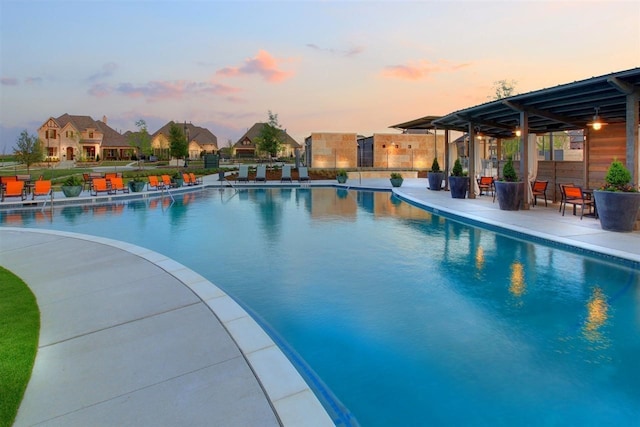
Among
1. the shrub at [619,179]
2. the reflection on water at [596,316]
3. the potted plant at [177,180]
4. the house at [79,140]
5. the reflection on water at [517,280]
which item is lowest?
the reflection on water at [596,316]

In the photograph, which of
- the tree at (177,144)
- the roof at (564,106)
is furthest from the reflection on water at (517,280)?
the tree at (177,144)

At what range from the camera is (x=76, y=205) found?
14156mm

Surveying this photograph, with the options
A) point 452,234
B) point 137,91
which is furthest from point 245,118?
point 452,234

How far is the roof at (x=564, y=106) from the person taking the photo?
775cm

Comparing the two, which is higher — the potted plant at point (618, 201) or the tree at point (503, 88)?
the tree at point (503, 88)

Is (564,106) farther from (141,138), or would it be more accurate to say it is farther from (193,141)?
(193,141)

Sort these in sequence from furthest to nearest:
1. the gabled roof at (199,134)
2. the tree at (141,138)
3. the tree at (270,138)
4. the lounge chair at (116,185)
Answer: the gabled roof at (199,134) → the tree at (141,138) → the tree at (270,138) → the lounge chair at (116,185)

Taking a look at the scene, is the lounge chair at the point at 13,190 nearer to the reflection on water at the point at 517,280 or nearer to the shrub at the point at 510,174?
the reflection on water at the point at 517,280

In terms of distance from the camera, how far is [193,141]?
6569cm

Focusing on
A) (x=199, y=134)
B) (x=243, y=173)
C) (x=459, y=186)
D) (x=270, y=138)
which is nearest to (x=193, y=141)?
(x=199, y=134)

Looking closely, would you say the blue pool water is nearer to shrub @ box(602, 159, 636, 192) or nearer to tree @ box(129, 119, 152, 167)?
shrub @ box(602, 159, 636, 192)

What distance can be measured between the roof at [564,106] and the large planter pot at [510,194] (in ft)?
6.45

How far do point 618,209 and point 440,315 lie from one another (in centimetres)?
570

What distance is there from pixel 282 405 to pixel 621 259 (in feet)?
19.4
